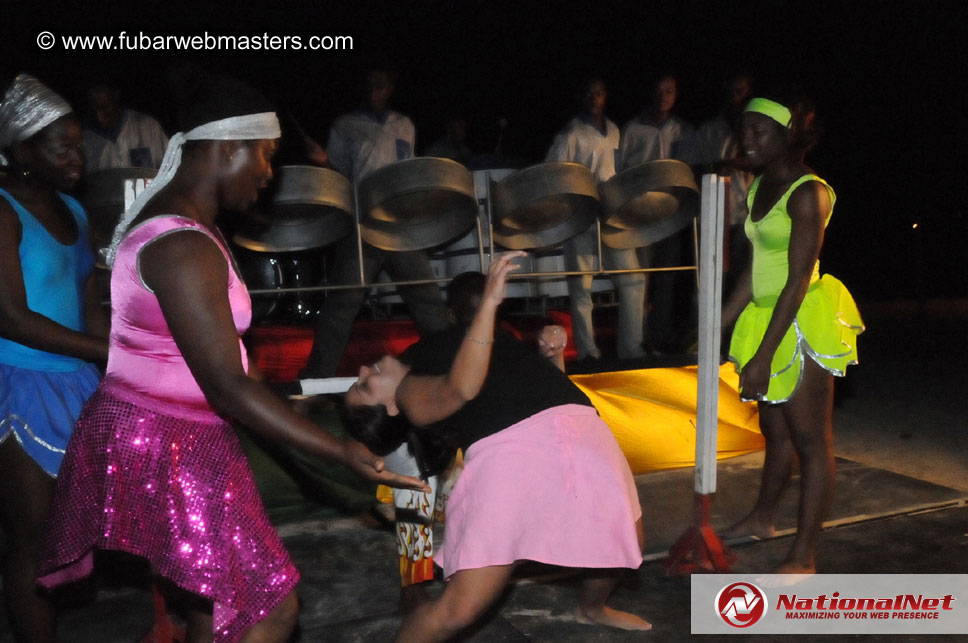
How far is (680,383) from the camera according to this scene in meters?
4.39

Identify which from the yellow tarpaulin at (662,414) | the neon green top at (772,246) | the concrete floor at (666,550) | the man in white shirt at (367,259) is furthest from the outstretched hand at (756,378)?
the man in white shirt at (367,259)

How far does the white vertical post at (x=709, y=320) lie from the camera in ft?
8.89

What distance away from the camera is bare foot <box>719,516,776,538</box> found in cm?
325

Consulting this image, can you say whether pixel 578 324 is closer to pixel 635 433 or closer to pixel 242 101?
pixel 635 433

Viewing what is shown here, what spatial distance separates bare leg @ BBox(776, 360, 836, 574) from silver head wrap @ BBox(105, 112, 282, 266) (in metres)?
1.89

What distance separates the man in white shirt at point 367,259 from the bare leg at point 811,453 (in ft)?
6.32

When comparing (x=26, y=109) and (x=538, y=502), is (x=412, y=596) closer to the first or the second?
(x=538, y=502)

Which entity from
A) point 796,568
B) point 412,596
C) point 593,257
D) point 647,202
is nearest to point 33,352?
point 412,596

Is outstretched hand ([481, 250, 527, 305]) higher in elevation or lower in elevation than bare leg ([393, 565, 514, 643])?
higher

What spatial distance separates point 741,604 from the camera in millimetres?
2604

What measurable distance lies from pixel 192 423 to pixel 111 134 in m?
3.55

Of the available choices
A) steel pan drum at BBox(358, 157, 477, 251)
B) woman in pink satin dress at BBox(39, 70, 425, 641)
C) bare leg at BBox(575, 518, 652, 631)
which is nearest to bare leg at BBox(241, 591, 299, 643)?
woman in pink satin dress at BBox(39, 70, 425, 641)

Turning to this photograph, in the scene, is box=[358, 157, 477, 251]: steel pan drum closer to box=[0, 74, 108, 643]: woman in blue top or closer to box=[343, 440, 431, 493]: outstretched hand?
box=[0, 74, 108, 643]: woman in blue top

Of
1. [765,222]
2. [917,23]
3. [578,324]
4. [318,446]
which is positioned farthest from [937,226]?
[318,446]
